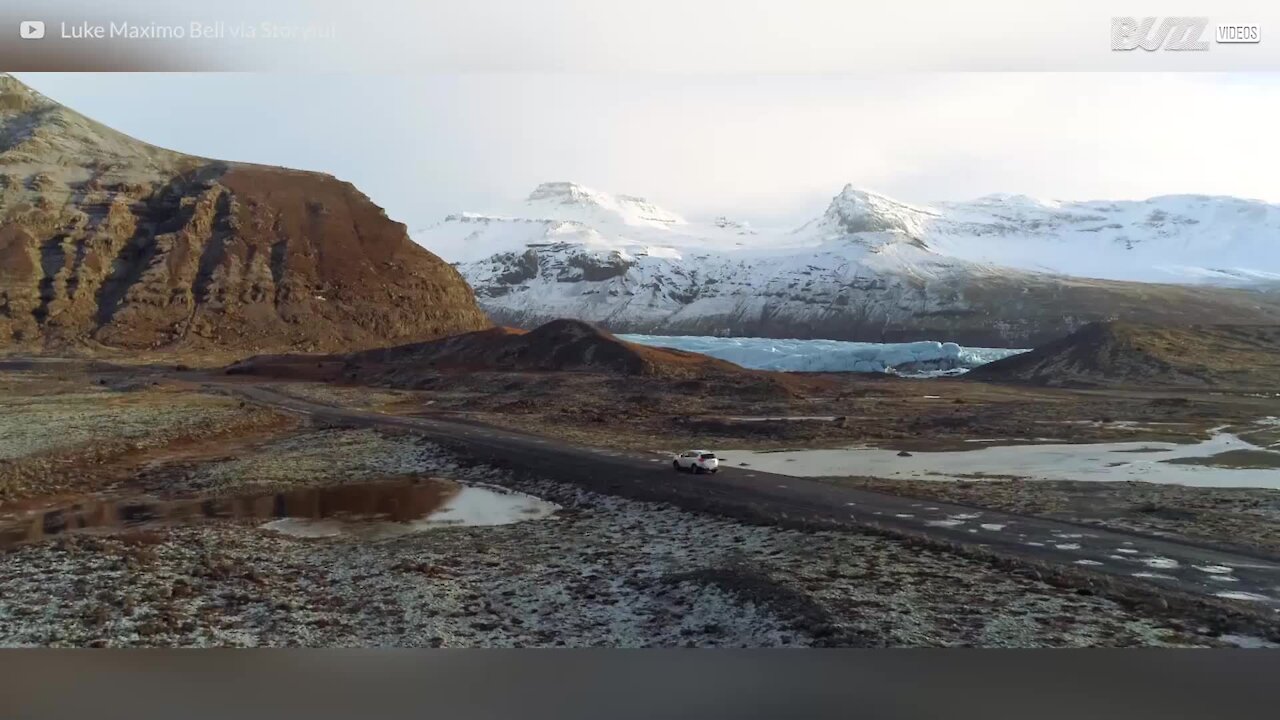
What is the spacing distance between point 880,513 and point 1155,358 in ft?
10.5

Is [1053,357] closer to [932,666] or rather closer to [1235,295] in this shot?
[1235,295]

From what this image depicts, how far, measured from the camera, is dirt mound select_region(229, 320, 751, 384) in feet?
25.3

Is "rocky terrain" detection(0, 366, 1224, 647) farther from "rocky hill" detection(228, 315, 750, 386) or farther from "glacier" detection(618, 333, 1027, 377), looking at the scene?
"glacier" detection(618, 333, 1027, 377)

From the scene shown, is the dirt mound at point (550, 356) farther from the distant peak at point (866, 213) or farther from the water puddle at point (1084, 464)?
the distant peak at point (866, 213)

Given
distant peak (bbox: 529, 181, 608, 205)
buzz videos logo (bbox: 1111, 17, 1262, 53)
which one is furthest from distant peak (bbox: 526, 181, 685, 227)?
buzz videos logo (bbox: 1111, 17, 1262, 53)

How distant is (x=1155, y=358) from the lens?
7.11m

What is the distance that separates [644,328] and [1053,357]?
158 inches

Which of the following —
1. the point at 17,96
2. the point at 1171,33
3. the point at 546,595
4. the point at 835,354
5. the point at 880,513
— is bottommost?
the point at 546,595

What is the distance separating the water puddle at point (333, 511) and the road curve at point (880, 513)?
0.74 metres

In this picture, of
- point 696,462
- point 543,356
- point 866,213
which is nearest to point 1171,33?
point 866,213

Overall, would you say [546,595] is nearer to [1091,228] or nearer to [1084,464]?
[1084,464]

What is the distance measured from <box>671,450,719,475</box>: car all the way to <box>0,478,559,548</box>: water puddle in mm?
1770

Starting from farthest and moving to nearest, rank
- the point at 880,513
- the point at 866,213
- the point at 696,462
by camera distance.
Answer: the point at 696,462, the point at 880,513, the point at 866,213

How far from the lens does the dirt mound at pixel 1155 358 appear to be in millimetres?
6324
